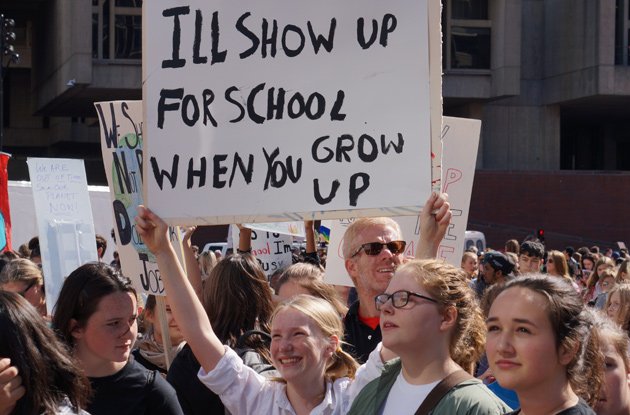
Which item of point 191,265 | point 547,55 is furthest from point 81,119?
point 191,265

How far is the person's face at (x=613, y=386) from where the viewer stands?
3770 millimetres

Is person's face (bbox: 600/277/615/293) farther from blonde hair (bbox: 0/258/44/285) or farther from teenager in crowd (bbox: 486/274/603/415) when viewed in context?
teenager in crowd (bbox: 486/274/603/415)

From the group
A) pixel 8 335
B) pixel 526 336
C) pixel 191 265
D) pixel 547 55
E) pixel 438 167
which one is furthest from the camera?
pixel 547 55

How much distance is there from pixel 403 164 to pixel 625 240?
37.4 meters

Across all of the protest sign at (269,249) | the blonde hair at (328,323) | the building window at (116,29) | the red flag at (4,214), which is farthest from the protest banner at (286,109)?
the building window at (116,29)

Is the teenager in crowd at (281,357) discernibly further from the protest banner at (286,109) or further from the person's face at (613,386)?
the person's face at (613,386)

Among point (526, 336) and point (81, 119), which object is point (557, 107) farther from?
point (526, 336)

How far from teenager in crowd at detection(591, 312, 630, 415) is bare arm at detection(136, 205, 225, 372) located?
1457mm

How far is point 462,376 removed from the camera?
3107mm

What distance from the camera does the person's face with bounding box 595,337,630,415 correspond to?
12.4ft

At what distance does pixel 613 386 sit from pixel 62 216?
6097 millimetres

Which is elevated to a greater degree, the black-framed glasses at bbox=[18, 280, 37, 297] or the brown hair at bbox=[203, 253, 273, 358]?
the brown hair at bbox=[203, 253, 273, 358]

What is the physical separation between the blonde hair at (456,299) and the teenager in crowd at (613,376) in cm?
69

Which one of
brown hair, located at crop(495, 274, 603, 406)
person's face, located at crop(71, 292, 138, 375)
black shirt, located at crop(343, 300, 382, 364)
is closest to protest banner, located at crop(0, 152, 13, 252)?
black shirt, located at crop(343, 300, 382, 364)
